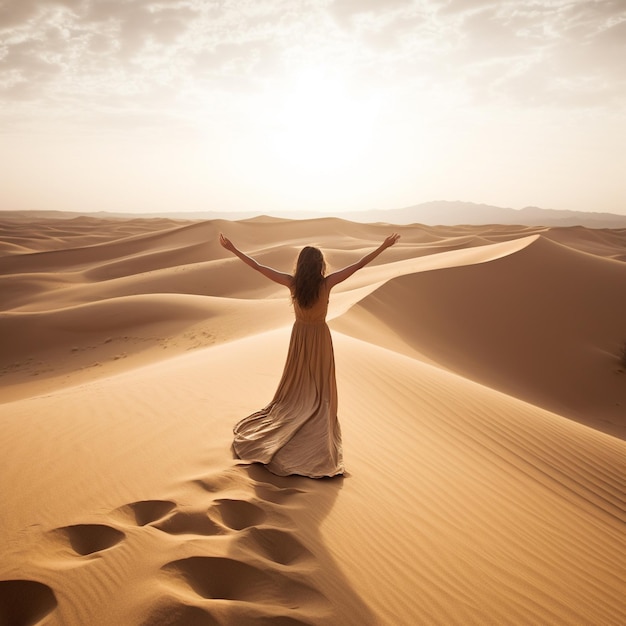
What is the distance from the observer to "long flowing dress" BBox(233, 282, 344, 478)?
3342 mm

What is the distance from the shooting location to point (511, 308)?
39.1ft

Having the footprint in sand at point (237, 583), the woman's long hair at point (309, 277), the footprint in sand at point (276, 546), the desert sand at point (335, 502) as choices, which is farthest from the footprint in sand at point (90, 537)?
the woman's long hair at point (309, 277)

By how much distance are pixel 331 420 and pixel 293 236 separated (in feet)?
121

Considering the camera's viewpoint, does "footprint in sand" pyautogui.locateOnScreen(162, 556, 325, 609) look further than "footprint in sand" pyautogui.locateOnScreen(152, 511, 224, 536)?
No

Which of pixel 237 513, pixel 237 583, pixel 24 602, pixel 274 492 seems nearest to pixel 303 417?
pixel 274 492

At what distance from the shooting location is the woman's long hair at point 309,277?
3.51 m

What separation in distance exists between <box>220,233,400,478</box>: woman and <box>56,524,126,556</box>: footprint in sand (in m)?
Answer: 1.08

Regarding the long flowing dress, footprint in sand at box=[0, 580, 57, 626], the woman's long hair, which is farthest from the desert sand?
the woman's long hair

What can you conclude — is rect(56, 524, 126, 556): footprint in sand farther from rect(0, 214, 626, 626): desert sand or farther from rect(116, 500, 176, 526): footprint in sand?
rect(116, 500, 176, 526): footprint in sand

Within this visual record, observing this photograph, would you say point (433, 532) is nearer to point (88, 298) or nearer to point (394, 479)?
point (394, 479)

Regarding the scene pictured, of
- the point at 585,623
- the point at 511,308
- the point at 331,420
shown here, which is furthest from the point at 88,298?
the point at 585,623

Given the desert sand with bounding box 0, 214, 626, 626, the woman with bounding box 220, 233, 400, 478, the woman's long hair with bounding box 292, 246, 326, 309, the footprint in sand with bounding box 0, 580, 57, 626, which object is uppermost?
the woman's long hair with bounding box 292, 246, 326, 309

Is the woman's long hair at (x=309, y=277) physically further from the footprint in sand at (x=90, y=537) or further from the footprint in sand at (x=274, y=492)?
the footprint in sand at (x=90, y=537)

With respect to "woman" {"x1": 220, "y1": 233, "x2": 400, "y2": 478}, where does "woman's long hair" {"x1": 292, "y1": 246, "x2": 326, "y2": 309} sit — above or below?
above
